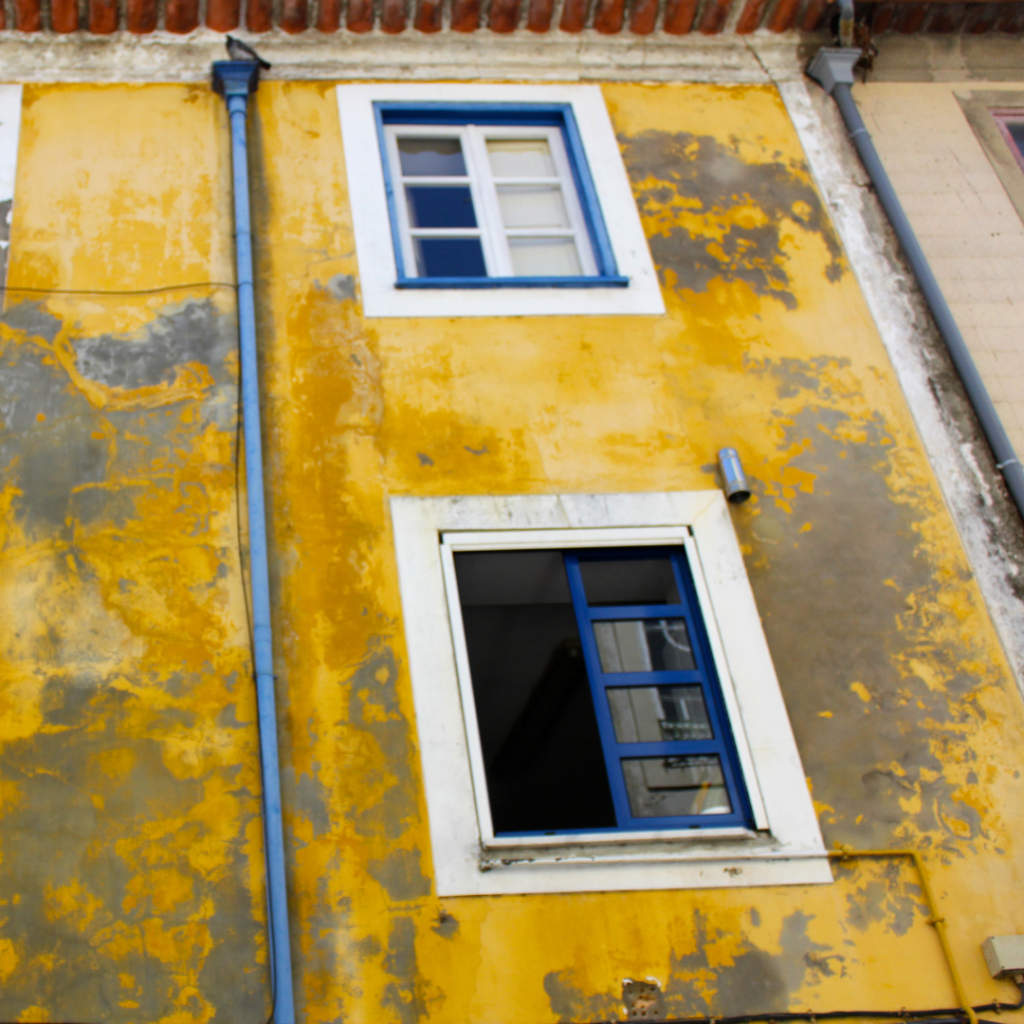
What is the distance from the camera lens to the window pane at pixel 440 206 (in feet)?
23.7

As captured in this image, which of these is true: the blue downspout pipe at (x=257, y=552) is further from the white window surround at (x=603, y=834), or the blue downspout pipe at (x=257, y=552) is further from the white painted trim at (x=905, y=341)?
the white painted trim at (x=905, y=341)

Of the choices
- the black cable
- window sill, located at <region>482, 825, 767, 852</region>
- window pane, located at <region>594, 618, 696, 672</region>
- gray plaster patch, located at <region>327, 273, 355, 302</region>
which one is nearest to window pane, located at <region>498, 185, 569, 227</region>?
gray plaster patch, located at <region>327, 273, 355, 302</region>

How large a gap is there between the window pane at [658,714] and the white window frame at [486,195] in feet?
8.59

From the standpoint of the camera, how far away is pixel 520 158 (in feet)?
25.0

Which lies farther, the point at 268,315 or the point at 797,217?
the point at 797,217

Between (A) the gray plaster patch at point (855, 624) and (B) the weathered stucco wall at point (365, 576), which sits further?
(A) the gray plaster patch at point (855, 624)

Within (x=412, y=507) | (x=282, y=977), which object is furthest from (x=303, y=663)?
(x=282, y=977)

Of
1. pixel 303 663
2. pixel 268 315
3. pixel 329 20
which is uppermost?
pixel 329 20

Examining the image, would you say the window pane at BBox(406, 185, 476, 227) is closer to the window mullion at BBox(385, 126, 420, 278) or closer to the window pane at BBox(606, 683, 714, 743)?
the window mullion at BBox(385, 126, 420, 278)

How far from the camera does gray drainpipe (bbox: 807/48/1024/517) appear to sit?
6477 millimetres

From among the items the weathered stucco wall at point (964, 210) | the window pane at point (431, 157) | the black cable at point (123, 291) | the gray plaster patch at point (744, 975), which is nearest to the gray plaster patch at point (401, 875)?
the gray plaster patch at point (744, 975)

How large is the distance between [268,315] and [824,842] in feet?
13.0

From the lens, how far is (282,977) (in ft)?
15.1

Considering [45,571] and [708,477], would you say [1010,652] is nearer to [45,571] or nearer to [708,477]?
[708,477]
